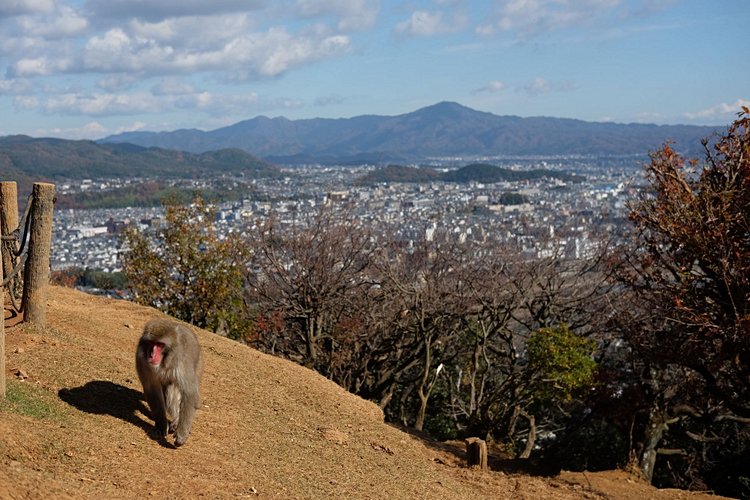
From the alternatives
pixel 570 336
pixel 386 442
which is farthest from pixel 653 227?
pixel 386 442

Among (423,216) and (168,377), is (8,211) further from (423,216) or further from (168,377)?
(423,216)

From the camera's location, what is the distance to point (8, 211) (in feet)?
27.7

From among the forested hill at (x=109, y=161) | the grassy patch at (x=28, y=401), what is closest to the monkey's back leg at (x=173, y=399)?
the grassy patch at (x=28, y=401)

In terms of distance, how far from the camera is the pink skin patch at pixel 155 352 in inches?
272

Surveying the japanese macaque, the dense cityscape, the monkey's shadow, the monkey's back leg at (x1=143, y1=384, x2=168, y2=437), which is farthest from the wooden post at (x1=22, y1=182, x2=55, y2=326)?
the dense cityscape

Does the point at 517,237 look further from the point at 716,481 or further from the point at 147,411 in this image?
the point at 147,411

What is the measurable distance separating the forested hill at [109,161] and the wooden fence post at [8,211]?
68954mm

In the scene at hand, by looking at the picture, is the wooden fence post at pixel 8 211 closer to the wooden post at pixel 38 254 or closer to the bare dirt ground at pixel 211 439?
the wooden post at pixel 38 254

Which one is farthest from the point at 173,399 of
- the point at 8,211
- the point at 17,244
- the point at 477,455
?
the point at 477,455

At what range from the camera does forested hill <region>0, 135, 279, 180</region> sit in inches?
3346

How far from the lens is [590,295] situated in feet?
56.0

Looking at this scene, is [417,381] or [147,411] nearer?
[147,411]

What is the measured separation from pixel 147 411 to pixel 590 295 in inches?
450

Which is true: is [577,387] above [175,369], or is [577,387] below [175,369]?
below
